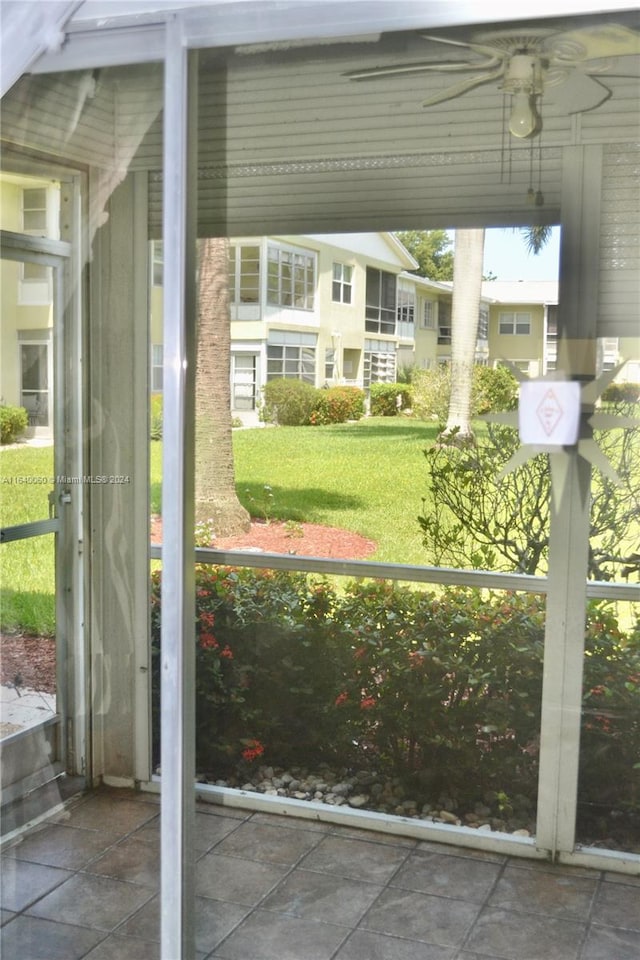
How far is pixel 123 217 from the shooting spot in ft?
8.14

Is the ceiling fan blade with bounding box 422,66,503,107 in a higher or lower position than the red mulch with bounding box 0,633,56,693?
higher

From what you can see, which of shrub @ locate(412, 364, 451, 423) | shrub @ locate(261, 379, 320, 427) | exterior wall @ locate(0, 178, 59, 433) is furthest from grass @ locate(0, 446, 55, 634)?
shrub @ locate(412, 364, 451, 423)

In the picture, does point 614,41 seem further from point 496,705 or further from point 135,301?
point 496,705

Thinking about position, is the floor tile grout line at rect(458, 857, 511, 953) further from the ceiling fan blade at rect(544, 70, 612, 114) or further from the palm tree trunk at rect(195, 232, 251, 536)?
the ceiling fan blade at rect(544, 70, 612, 114)

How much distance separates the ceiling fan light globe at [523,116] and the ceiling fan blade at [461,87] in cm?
6

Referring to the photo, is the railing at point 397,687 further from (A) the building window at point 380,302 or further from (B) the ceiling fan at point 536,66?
(B) the ceiling fan at point 536,66

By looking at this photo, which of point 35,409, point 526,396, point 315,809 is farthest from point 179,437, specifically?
point 315,809

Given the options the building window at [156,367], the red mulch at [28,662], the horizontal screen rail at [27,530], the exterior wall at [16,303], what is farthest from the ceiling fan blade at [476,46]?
the red mulch at [28,662]

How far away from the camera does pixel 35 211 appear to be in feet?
8.54

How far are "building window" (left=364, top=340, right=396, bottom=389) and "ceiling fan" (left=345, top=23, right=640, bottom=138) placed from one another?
21.3 inches

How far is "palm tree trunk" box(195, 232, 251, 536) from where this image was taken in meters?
2.34

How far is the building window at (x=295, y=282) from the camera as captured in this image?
2.38 m

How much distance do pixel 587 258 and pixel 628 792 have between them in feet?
4.01

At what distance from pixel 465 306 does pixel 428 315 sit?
9 centimetres
